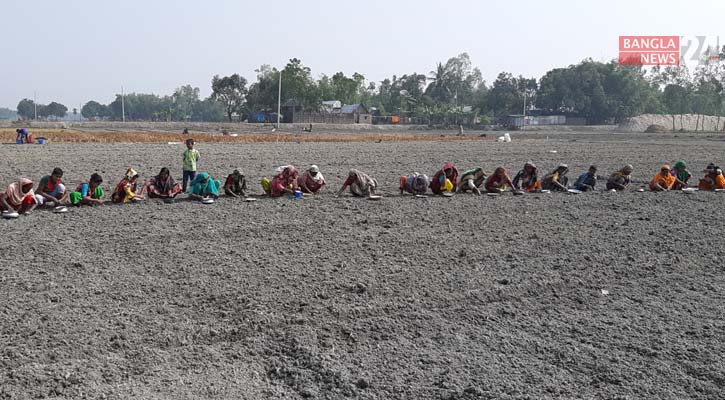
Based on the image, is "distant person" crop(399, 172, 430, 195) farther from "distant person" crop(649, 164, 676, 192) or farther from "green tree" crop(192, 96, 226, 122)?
"green tree" crop(192, 96, 226, 122)

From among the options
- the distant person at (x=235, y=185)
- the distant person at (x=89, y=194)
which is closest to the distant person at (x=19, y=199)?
the distant person at (x=89, y=194)

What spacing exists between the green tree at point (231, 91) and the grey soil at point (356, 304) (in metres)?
98.4

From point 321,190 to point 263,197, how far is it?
195 centimetres

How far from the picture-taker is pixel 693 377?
5.83 meters

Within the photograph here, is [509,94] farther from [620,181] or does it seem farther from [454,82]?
[620,181]

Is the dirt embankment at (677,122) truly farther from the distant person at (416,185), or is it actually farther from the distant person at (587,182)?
the distant person at (416,185)

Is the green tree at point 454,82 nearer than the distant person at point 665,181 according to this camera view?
No

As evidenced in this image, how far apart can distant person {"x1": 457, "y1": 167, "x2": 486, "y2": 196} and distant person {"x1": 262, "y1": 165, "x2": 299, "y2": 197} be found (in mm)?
4374

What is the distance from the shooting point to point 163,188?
45.6ft

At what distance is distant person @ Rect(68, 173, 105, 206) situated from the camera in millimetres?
12664

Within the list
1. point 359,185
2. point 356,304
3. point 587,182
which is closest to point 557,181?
point 587,182

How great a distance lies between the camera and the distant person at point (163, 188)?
45.2 ft

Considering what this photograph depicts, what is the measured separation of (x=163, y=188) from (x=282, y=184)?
109 inches

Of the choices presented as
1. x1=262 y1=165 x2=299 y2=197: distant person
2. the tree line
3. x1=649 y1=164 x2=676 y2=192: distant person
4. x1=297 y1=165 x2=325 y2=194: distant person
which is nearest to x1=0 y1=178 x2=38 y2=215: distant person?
x1=262 y1=165 x2=299 y2=197: distant person
